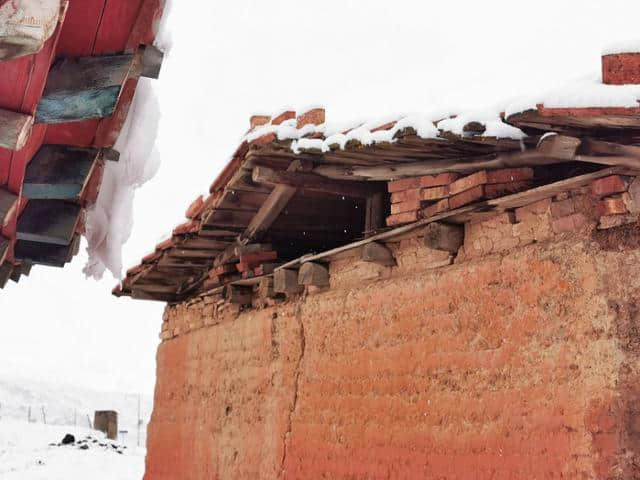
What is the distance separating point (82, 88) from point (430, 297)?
213 centimetres

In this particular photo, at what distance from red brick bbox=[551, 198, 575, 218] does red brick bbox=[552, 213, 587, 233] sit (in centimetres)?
2

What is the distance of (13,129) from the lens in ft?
8.49

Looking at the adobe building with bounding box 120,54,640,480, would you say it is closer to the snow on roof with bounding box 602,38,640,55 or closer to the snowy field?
the snow on roof with bounding box 602,38,640,55

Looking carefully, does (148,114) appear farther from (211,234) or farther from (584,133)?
(211,234)

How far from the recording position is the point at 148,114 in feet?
12.7

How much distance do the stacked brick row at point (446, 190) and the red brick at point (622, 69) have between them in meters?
0.80

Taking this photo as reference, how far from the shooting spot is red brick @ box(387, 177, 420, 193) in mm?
4543

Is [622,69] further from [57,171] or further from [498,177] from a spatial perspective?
[57,171]

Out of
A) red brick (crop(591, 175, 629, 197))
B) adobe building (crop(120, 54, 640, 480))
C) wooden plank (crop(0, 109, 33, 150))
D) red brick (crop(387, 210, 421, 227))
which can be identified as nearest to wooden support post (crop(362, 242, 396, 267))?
adobe building (crop(120, 54, 640, 480))

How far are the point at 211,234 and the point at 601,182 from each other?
10.7 feet

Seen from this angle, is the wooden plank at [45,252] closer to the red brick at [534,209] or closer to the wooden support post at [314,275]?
the wooden support post at [314,275]

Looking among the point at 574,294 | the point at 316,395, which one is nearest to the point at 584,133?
the point at 574,294

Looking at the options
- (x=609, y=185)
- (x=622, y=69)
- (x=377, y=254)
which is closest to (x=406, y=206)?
(x=377, y=254)

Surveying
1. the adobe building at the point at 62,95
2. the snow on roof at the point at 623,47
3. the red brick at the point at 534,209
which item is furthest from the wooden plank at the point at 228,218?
the snow on roof at the point at 623,47
